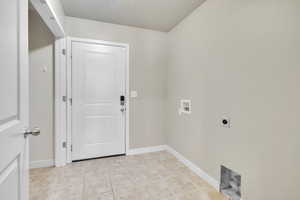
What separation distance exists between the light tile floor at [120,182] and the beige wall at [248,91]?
34cm

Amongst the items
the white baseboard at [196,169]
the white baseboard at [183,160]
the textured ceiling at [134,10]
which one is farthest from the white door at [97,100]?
the white baseboard at [196,169]

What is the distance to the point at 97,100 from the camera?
2660 millimetres

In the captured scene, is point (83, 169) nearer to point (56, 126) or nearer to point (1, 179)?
point (56, 126)

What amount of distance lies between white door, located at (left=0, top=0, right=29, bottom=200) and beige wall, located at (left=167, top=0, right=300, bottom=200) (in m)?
1.81

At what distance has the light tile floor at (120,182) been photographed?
176 cm

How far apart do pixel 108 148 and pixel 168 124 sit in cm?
122

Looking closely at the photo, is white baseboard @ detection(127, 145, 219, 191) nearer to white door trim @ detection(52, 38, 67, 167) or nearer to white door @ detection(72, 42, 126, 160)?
white door @ detection(72, 42, 126, 160)

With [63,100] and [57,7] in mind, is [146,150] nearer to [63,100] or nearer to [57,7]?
[63,100]

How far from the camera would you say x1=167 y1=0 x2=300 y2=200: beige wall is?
1204 millimetres

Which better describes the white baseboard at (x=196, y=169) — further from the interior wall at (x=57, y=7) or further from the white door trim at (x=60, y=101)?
the interior wall at (x=57, y=7)

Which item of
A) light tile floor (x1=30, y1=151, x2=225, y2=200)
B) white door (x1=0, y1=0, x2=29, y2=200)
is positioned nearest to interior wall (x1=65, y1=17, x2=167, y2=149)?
light tile floor (x1=30, y1=151, x2=225, y2=200)

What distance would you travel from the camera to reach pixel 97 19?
2559 mm

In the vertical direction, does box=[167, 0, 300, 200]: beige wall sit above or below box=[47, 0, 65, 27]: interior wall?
below

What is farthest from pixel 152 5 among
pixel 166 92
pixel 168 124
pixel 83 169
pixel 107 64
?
pixel 83 169
